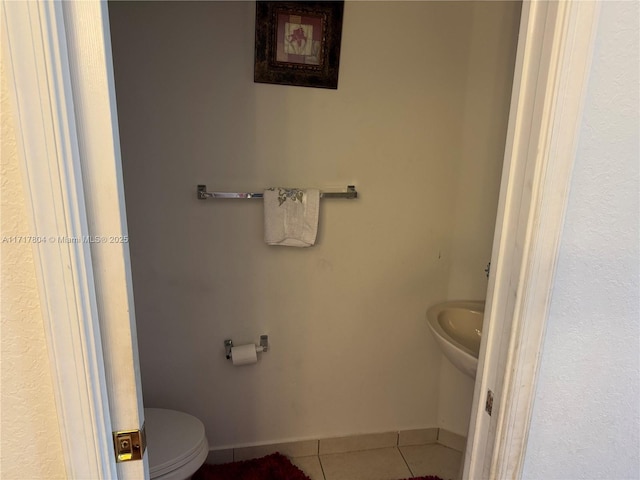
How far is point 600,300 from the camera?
810 millimetres

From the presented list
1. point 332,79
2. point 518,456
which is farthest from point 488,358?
point 332,79

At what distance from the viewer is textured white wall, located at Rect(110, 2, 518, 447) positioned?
1660 millimetres

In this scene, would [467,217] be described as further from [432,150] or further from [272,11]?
[272,11]

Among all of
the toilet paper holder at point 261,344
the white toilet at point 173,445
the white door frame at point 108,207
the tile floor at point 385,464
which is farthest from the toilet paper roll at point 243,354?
the white door frame at point 108,207

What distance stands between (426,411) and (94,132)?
7.15 ft

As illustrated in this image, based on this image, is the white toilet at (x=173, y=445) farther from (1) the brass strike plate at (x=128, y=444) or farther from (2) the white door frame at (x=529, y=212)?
(2) the white door frame at (x=529, y=212)

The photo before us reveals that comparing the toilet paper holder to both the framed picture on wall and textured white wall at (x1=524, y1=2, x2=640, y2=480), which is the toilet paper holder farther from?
textured white wall at (x1=524, y1=2, x2=640, y2=480)

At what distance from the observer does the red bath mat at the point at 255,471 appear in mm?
1923

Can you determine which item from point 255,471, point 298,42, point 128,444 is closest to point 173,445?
point 255,471

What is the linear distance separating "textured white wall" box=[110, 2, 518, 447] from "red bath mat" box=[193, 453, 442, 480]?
106 millimetres

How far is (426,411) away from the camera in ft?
7.38

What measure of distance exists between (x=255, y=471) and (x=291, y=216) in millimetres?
1208

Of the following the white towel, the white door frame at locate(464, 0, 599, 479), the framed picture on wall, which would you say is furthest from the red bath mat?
the framed picture on wall

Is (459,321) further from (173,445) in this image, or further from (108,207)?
(108,207)
